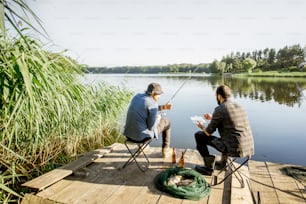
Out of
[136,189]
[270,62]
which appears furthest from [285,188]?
[270,62]

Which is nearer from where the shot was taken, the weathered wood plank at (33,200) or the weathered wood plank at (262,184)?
the weathered wood plank at (33,200)

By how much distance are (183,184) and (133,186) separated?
59cm

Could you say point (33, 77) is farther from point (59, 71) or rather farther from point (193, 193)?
point (193, 193)

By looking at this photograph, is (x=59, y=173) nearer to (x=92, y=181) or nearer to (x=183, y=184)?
(x=92, y=181)

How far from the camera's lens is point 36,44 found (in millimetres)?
2205

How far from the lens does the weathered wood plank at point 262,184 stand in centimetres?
248

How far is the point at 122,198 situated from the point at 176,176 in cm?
71

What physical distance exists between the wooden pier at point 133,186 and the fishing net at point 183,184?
6 centimetres

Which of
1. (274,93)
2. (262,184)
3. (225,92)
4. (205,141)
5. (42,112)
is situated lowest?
(262,184)

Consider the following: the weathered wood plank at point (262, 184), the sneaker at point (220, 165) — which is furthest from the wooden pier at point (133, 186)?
the sneaker at point (220, 165)

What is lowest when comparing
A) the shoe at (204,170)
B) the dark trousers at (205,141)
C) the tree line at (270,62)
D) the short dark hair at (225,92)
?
the shoe at (204,170)

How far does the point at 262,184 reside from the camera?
279cm

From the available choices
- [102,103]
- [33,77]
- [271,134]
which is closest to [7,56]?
[33,77]

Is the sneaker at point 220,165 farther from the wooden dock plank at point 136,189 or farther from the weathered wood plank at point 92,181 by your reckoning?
the weathered wood plank at point 92,181
